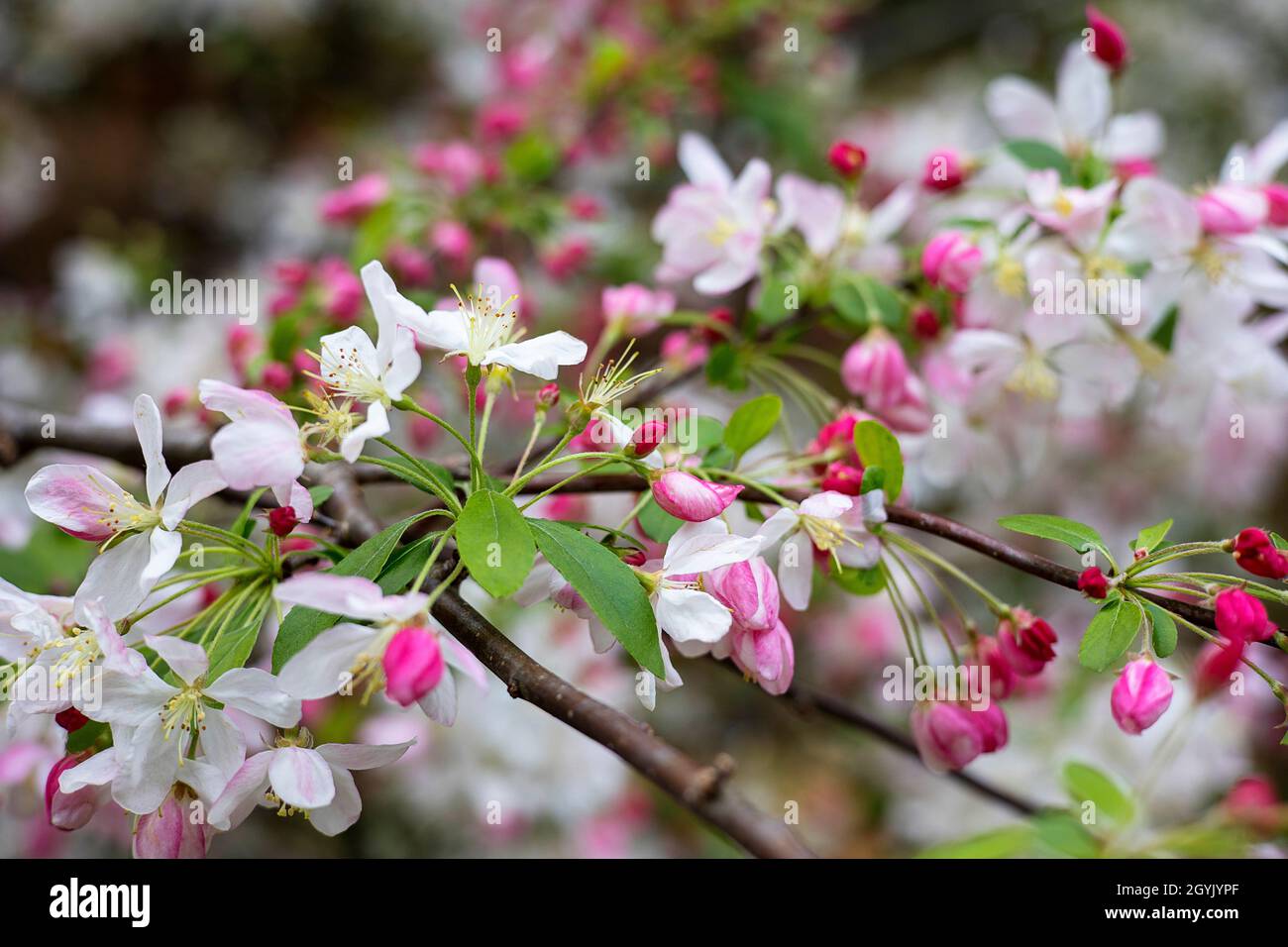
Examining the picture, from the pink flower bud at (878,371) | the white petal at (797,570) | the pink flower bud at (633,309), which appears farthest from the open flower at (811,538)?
the pink flower bud at (633,309)

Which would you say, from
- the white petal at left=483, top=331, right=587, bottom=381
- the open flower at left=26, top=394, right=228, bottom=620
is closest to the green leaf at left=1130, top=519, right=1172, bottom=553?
the white petal at left=483, top=331, right=587, bottom=381

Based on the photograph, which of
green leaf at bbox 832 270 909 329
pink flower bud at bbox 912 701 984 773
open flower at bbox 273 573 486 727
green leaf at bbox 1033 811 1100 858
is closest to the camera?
open flower at bbox 273 573 486 727

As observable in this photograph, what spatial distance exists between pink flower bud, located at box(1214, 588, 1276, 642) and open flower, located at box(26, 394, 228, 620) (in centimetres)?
63

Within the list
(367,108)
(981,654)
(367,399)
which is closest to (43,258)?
(367,108)

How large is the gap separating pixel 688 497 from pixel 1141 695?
0.32 metres

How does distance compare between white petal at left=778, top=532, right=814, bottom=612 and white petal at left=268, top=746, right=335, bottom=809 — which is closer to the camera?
white petal at left=268, top=746, right=335, bottom=809

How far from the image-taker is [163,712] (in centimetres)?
60

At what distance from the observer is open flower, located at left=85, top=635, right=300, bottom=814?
1.93 feet

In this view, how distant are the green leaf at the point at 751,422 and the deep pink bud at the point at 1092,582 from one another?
9.7 inches

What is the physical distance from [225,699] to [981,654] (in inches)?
21.4

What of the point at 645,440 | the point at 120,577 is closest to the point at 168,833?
the point at 120,577

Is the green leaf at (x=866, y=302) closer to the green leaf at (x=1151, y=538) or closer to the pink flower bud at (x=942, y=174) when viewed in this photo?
the pink flower bud at (x=942, y=174)

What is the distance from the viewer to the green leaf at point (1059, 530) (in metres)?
0.68

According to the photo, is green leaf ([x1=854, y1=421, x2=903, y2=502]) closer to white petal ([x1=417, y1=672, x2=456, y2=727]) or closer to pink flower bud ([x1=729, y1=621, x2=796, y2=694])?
pink flower bud ([x1=729, y1=621, x2=796, y2=694])
